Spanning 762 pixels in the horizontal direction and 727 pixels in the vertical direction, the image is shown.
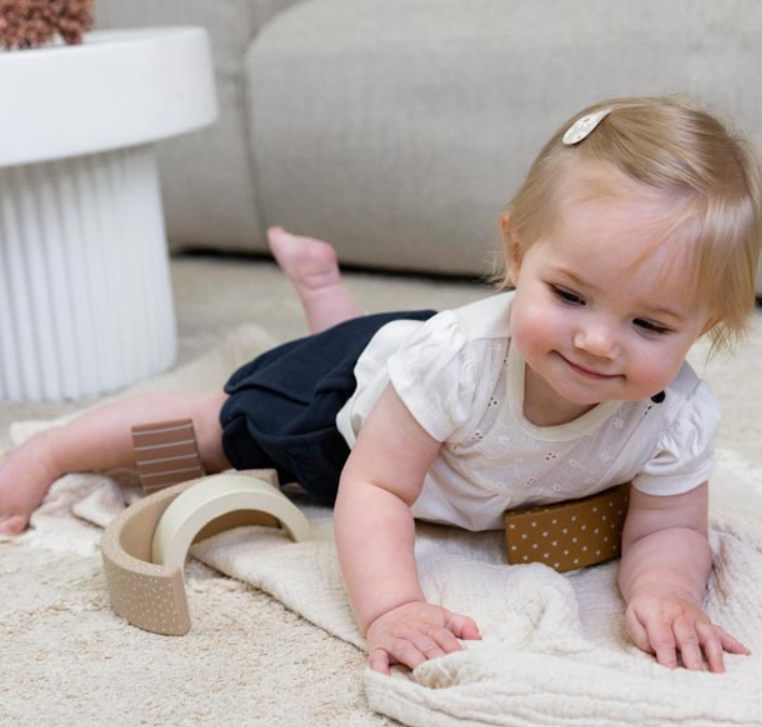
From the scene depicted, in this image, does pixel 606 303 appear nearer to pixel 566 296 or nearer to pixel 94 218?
pixel 566 296

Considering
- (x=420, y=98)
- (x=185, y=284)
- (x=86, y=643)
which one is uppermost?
(x=420, y=98)

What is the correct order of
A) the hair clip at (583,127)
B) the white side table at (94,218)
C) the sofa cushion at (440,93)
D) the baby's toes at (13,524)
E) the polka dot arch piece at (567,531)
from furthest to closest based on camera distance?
the sofa cushion at (440,93)
the white side table at (94,218)
the baby's toes at (13,524)
the polka dot arch piece at (567,531)
the hair clip at (583,127)

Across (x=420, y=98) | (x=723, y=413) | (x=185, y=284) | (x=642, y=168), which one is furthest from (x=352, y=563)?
(x=185, y=284)

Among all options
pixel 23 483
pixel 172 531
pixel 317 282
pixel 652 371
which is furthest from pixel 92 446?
pixel 652 371

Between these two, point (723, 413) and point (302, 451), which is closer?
point (302, 451)

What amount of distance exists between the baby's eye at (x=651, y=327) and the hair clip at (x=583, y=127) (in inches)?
5.0

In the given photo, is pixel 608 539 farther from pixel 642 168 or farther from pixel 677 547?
pixel 642 168

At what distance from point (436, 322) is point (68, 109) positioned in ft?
1.84

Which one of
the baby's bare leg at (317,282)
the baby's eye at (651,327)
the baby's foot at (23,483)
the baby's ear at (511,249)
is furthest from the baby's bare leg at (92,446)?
the baby's eye at (651,327)

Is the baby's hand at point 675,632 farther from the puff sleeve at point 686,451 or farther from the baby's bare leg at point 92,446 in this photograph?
the baby's bare leg at point 92,446

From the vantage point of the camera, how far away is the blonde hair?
2.43 feet

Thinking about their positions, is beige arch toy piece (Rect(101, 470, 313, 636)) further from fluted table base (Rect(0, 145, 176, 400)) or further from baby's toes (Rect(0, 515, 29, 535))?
fluted table base (Rect(0, 145, 176, 400))

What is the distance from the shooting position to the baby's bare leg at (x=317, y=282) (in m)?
1.29

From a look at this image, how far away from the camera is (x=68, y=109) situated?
125 cm
